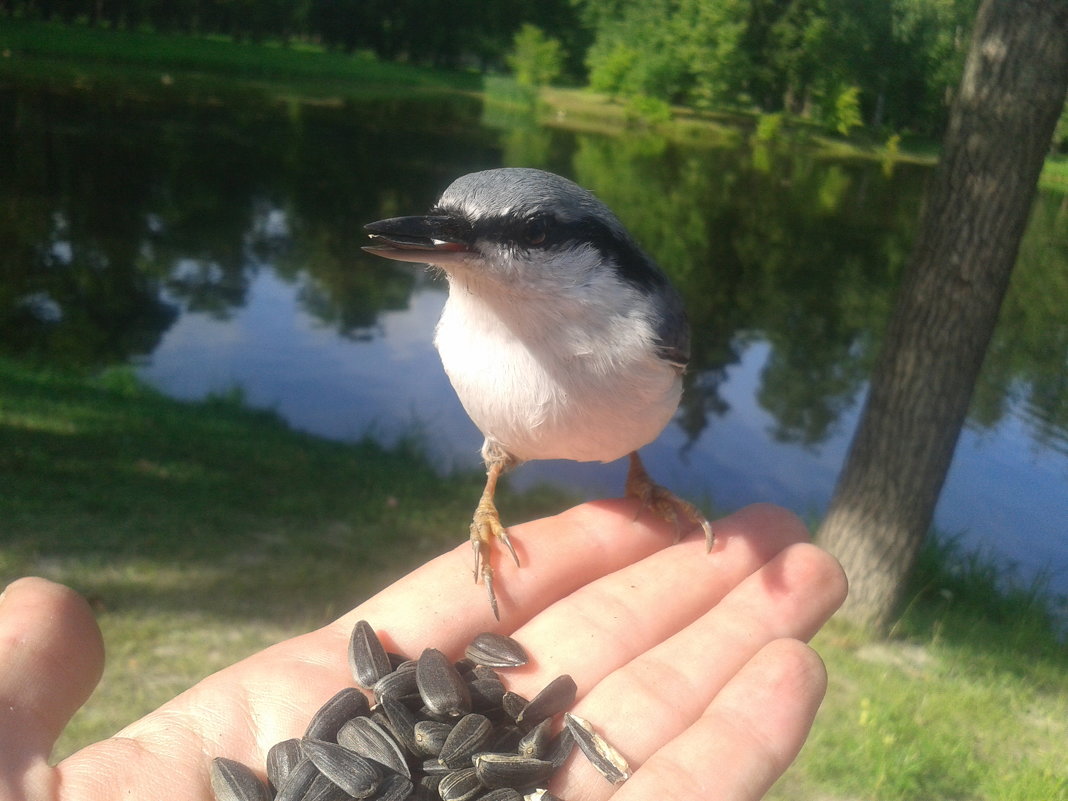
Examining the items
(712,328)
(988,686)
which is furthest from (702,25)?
(988,686)

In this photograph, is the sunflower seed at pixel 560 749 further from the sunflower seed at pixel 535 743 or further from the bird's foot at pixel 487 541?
the bird's foot at pixel 487 541

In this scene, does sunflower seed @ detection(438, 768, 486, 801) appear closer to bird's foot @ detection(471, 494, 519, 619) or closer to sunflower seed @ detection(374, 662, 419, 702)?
sunflower seed @ detection(374, 662, 419, 702)

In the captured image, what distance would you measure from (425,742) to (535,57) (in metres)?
7.46

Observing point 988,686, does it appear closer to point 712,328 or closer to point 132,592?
point 132,592

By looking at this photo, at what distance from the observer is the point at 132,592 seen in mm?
3596

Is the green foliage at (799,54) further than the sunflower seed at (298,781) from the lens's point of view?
Yes

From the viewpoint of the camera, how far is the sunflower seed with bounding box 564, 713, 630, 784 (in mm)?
1638

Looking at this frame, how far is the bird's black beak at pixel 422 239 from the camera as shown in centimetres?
156

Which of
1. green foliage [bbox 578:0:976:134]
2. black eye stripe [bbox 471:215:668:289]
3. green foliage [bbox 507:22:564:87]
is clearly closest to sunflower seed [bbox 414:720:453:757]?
black eye stripe [bbox 471:215:668:289]

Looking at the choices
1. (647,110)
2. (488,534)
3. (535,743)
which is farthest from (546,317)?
(647,110)

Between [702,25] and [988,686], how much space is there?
4526 mm

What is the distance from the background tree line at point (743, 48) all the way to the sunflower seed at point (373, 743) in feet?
14.6

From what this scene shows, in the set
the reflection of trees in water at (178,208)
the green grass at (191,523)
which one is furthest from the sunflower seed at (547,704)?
the reflection of trees in water at (178,208)

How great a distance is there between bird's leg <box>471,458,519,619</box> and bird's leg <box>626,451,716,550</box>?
0.42m
